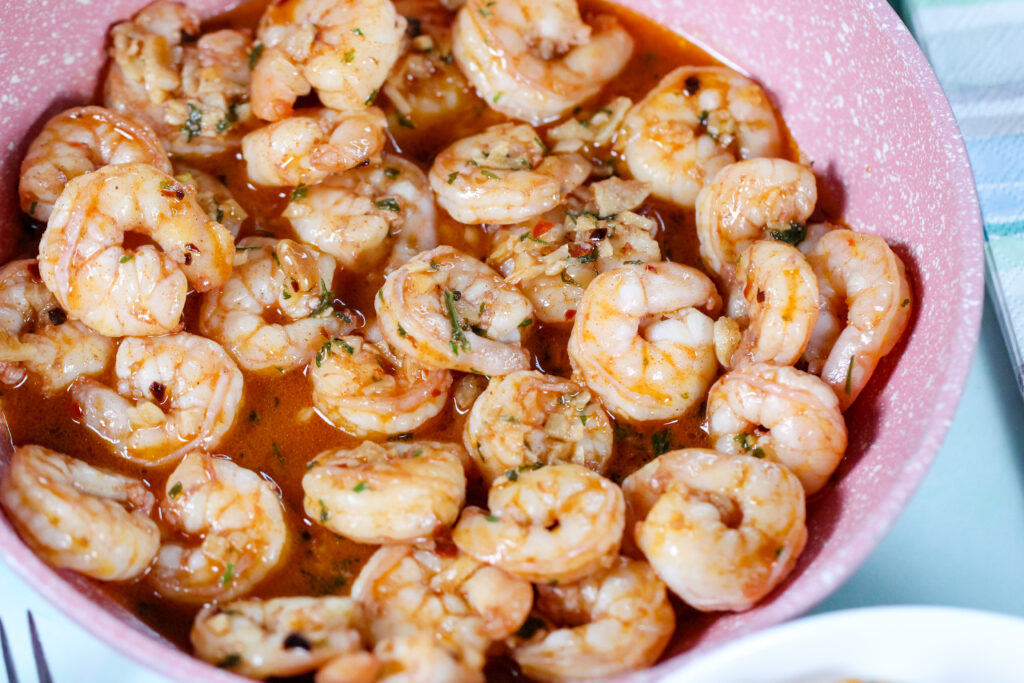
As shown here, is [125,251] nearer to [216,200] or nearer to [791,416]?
[216,200]

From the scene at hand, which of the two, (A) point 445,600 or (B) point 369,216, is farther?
(B) point 369,216

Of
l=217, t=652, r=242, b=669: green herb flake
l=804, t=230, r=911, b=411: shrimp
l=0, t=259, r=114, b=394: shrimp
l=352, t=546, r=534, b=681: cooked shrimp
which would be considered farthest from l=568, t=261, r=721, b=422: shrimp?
l=0, t=259, r=114, b=394: shrimp

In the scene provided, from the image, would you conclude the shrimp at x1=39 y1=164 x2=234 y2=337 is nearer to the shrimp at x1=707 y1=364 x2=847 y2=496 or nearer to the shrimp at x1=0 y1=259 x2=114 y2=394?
the shrimp at x1=0 y1=259 x2=114 y2=394

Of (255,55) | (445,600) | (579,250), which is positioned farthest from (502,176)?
(445,600)

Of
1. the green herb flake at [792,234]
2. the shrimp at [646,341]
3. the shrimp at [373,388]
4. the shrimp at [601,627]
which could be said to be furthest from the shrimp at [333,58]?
the shrimp at [601,627]

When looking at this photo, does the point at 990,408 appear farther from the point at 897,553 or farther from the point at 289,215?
the point at 289,215

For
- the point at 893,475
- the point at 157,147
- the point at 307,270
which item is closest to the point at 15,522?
the point at 307,270

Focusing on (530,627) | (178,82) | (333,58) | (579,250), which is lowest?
(530,627)
